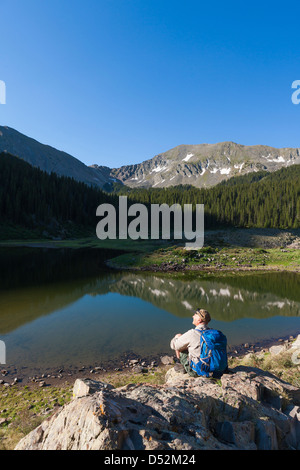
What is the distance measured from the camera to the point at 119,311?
20.2 m

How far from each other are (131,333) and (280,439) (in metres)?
11.9

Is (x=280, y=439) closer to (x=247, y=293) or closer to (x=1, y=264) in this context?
(x=247, y=293)

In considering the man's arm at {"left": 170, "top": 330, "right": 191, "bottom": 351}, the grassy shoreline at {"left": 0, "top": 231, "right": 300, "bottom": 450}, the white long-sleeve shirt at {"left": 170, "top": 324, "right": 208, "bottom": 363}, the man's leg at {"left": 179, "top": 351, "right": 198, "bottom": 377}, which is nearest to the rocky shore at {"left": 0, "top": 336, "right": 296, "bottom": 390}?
the grassy shoreline at {"left": 0, "top": 231, "right": 300, "bottom": 450}

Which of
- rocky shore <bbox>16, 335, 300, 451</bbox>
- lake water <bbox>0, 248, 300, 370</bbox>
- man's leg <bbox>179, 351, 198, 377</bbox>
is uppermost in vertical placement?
rocky shore <bbox>16, 335, 300, 451</bbox>

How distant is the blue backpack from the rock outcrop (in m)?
0.25

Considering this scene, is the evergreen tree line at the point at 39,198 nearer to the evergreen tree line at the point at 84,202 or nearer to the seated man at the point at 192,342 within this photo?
the evergreen tree line at the point at 84,202

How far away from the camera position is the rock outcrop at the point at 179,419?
10.9 feet

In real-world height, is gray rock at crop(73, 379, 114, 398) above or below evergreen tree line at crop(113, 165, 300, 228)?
below

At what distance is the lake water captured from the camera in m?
13.6

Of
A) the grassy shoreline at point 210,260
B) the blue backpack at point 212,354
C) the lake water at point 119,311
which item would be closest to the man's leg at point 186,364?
the blue backpack at point 212,354

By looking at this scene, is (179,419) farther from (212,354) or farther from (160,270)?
(160,270)

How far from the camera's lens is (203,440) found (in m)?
3.68

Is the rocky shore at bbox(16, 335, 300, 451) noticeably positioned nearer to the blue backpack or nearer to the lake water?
the blue backpack
